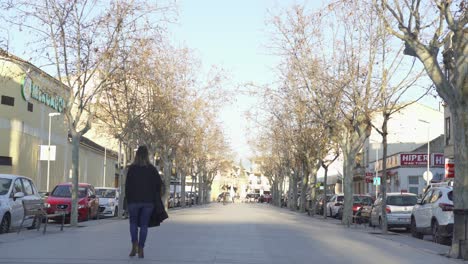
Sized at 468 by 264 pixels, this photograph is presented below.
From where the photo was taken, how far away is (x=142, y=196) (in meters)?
11.3

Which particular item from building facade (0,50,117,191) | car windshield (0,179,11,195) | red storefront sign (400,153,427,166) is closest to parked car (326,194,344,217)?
A: building facade (0,50,117,191)

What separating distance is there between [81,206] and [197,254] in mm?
15797

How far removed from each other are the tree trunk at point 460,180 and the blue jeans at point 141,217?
21.1ft

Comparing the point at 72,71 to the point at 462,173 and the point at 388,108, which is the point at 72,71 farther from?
the point at 462,173

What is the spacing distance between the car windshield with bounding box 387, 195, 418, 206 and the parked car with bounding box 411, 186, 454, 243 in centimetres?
393

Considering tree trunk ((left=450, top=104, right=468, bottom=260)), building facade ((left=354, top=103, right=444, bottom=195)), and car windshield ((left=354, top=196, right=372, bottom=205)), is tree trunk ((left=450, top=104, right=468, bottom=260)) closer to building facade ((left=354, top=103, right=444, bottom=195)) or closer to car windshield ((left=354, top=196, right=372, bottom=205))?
car windshield ((left=354, top=196, right=372, bottom=205))

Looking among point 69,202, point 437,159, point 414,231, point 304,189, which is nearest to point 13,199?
point 69,202

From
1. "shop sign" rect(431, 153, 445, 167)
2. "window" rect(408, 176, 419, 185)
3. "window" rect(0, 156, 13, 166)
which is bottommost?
"window" rect(408, 176, 419, 185)

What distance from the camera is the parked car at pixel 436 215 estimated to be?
18188 millimetres

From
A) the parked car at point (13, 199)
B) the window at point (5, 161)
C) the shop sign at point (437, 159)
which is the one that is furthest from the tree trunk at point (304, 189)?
the parked car at point (13, 199)

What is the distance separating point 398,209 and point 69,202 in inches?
512

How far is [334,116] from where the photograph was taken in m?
30.1

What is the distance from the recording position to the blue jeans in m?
11.2

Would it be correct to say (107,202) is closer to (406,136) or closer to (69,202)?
(69,202)
